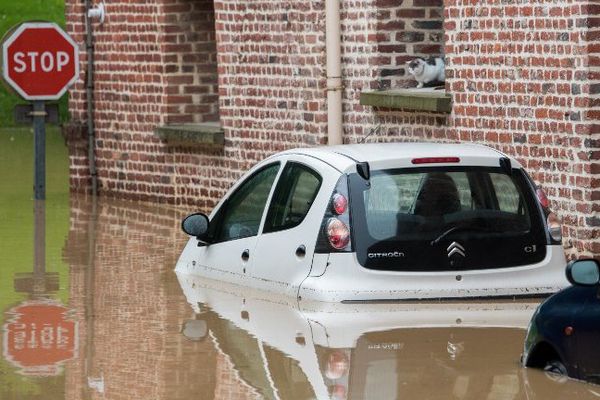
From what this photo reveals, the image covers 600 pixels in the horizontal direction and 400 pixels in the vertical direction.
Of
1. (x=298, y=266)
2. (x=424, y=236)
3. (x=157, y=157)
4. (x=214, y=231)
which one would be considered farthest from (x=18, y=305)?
(x=157, y=157)

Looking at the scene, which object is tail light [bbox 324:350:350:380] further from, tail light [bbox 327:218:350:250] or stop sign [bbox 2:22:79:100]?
stop sign [bbox 2:22:79:100]

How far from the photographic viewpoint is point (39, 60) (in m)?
22.4

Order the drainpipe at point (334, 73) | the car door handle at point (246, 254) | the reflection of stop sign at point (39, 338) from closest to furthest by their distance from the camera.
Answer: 1. the reflection of stop sign at point (39, 338)
2. the car door handle at point (246, 254)
3. the drainpipe at point (334, 73)

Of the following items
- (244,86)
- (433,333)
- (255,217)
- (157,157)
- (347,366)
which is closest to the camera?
(347,366)

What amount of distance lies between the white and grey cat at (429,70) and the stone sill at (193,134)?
3629 mm

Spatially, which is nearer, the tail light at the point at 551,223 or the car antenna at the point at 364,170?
the car antenna at the point at 364,170

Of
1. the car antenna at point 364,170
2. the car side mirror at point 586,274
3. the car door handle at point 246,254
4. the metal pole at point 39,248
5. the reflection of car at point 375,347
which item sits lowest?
the metal pole at point 39,248

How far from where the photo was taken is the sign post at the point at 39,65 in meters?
22.1

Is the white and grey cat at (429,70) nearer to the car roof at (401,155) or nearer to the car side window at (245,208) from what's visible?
the car side window at (245,208)

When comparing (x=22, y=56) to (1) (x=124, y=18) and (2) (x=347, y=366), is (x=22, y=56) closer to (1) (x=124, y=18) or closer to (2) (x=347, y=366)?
(1) (x=124, y=18)

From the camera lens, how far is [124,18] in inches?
936

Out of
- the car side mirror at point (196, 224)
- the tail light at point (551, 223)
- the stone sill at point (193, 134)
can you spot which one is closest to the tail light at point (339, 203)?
the tail light at point (551, 223)

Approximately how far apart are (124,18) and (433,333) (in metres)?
12.4

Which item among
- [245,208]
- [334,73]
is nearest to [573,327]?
[245,208]
